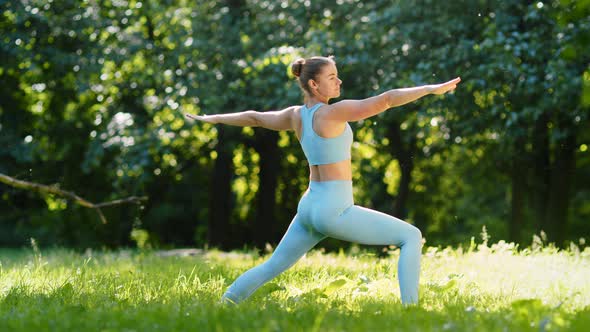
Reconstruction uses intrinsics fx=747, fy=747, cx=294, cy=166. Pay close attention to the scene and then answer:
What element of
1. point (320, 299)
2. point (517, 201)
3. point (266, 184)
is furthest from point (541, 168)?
point (320, 299)

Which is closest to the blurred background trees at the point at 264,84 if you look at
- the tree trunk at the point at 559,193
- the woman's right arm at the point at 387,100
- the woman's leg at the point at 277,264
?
the tree trunk at the point at 559,193

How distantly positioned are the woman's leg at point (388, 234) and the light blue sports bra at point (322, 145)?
39cm

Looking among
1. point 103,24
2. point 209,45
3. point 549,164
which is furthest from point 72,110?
point 549,164

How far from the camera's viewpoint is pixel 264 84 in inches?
532

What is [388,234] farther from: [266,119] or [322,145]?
[266,119]

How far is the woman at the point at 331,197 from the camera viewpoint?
5.15m

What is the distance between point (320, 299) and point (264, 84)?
27.1 feet

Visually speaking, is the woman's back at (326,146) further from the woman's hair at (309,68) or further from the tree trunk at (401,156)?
the tree trunk at (401,156)

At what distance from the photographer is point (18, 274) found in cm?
704

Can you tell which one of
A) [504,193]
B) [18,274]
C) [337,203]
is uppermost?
[337,203]

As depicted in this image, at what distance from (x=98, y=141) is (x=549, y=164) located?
947 centimetres

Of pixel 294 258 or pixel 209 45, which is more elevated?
pixel 209 45

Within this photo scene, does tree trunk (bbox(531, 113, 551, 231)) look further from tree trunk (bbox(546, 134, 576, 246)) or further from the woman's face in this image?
the woman's face

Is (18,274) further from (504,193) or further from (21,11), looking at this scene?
(504,193)
